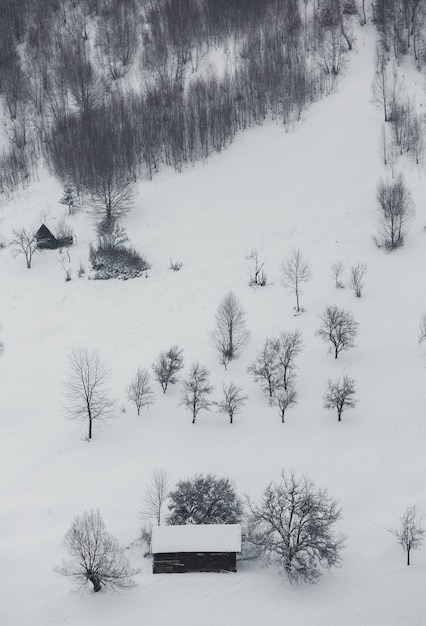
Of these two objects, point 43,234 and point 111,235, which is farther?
point 43,234

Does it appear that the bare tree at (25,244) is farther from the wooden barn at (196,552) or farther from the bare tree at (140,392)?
the wooden barn at (196,552)

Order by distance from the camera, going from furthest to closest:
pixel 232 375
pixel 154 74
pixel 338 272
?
pixel 154 74 → pixel 338 272 → pixel 232 375

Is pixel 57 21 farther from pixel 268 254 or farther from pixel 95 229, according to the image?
pixel 268 254

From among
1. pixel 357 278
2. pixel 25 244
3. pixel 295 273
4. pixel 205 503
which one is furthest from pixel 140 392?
pixel 25 244

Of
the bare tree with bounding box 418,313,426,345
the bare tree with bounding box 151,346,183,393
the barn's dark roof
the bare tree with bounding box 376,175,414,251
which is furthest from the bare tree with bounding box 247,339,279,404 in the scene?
Result: the barn's dark roof

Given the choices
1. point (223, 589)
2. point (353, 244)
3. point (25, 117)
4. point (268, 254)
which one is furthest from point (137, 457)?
point (25, 117)

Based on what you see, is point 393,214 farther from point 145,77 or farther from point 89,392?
point 145,77
